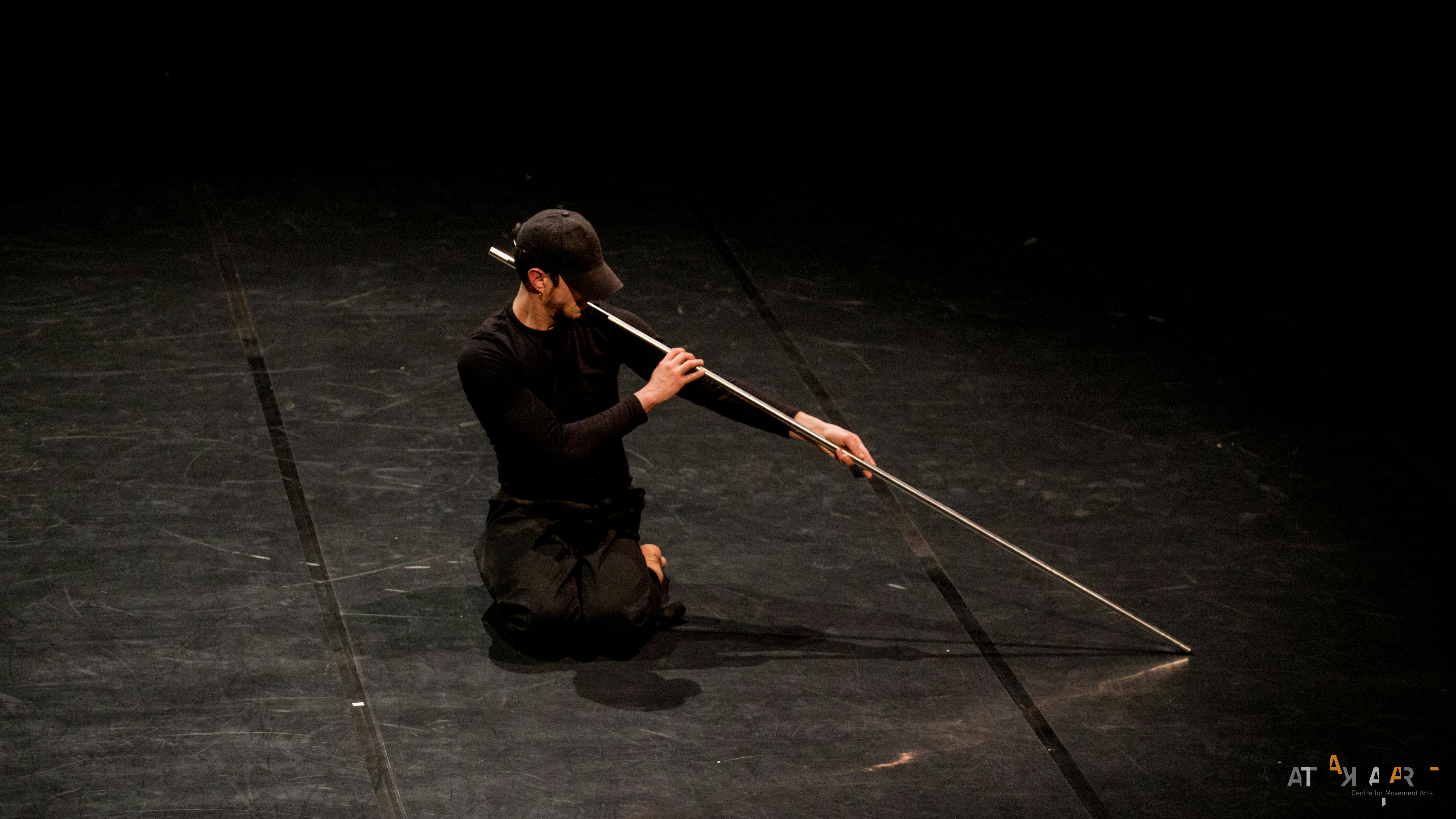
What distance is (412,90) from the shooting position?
6035 millimetres

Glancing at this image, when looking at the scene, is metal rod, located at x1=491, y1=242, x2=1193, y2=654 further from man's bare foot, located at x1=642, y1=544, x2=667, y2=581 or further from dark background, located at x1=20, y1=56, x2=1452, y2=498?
dark background, located at x1=20, y1=56, x2=1452, y2=498

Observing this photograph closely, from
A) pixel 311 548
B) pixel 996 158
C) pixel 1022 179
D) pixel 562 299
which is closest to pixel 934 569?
pixel 562 299

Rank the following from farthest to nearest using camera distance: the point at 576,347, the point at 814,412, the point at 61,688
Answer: the point at 814,412
the point at 576,347
the point at 61,688

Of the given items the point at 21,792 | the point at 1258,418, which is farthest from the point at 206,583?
the point at 1258,418

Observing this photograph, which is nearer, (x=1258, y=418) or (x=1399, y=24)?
(x=1258, y=418)

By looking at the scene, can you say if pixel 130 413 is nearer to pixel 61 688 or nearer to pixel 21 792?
pixel 61 688

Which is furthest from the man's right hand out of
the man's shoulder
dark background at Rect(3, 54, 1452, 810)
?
dark background at Rect(3, 54, 1452, 810)

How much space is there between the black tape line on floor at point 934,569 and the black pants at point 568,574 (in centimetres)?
52

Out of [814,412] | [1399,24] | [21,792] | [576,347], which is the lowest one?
[21,792]

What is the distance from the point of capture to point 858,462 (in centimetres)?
298

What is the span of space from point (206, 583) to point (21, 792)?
668 millimetres

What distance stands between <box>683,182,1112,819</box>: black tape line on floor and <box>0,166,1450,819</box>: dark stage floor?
0.4 inches

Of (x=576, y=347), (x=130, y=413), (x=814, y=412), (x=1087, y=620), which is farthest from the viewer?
(x=814, y=412)

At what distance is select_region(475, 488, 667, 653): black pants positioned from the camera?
2.97 meters
